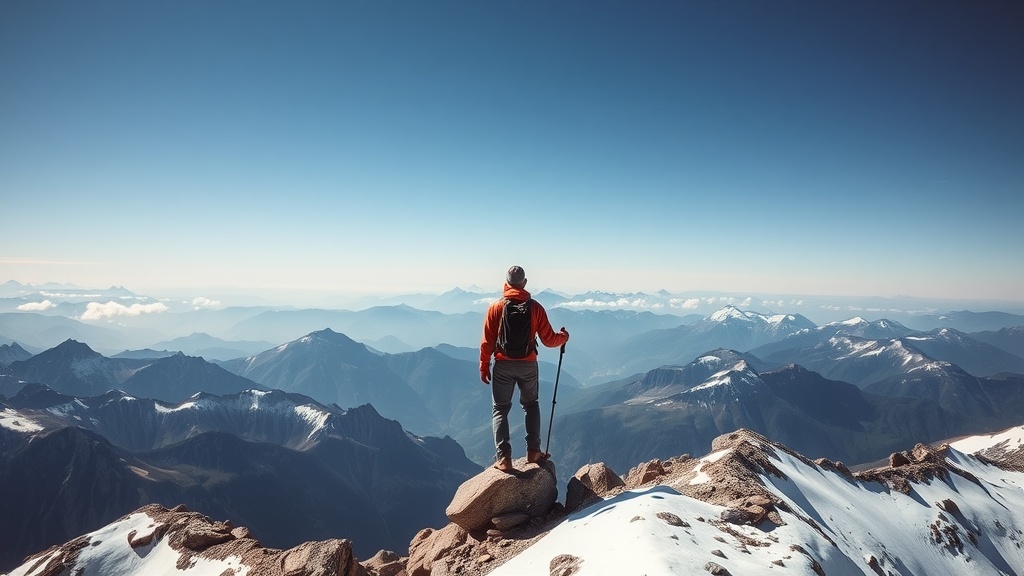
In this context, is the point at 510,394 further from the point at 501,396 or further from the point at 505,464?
the point at 505,464

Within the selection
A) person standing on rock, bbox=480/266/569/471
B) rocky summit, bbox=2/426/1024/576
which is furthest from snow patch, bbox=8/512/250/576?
person standing on rock, bbox=480/266/569/471

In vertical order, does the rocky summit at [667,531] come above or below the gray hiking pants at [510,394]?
below

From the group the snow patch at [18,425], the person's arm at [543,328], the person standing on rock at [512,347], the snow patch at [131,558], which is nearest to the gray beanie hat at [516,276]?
the person standing on rock at [512,347]

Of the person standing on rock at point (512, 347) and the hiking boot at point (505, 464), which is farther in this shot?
the hiking boot at point (505, 464)

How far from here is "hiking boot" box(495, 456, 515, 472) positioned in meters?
15.6

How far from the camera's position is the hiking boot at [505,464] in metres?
15.6

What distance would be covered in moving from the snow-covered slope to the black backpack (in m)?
5.62

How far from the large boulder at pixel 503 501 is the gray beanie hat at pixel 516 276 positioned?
6.75 meters

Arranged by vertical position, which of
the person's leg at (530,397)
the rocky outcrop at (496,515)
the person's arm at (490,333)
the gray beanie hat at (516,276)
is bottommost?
the rocky outcrop at (496,515)

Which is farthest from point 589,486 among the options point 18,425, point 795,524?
point 18,425

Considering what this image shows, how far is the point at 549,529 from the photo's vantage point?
14.2 meters

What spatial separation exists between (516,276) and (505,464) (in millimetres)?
6940

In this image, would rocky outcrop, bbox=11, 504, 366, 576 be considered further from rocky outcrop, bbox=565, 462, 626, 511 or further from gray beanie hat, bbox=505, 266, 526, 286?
gray beanie hat, bbox=505, 266, 526, 286

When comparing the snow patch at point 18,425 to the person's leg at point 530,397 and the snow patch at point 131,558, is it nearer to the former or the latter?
the snow patch at point 131,558
